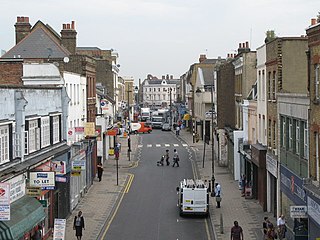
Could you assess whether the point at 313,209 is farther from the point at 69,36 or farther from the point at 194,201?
the point at 69,36

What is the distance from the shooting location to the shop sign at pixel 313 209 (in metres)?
26.9

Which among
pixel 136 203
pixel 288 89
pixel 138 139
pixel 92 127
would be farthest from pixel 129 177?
pixel 138 139

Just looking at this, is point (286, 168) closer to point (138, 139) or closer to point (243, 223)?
point (243, 223)

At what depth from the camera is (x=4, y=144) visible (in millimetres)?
28297

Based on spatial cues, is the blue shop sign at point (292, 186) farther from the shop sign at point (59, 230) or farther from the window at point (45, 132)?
the window at point (45, 132)

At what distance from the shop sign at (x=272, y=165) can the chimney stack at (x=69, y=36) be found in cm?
2964

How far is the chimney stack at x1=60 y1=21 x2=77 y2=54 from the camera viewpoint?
2569 inches

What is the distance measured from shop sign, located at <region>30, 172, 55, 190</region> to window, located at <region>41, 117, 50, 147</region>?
563 cm

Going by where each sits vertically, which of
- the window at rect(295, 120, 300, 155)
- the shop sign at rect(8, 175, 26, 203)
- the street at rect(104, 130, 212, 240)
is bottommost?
the street at rect(104, 130, 212, 240)

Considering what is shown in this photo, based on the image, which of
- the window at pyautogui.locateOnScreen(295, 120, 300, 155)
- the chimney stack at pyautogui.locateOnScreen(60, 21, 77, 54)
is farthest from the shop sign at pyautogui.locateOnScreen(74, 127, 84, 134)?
the chimney stack at pyautogui.locateOnScreen(60, 21, 77, 54)

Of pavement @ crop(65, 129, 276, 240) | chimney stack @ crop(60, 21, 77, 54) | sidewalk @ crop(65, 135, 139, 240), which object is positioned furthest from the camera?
chimney stack @ crop(60, 21, 77, 54)

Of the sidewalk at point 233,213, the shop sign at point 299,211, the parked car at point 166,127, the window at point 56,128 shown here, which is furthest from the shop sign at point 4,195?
the parked car at point 166,127

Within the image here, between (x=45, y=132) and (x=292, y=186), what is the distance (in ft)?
43.7

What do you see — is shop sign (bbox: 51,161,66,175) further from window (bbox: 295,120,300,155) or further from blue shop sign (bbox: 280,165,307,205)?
window (bbox: 295,120,300,155)
